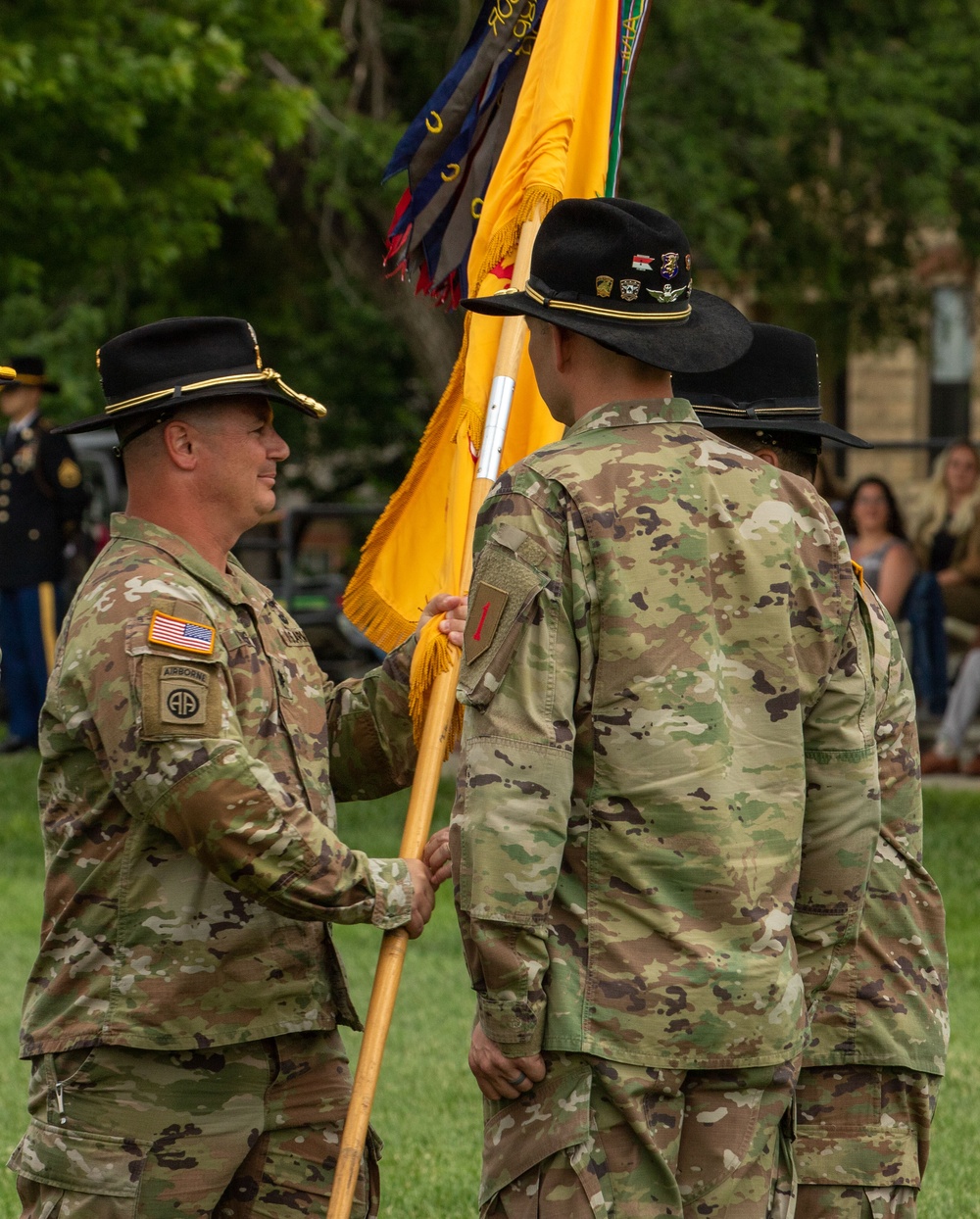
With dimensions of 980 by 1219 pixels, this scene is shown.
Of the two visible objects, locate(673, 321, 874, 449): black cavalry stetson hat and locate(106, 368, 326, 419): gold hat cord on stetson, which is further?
locate(673, 321, 874, 449): black cavalry stetson hat

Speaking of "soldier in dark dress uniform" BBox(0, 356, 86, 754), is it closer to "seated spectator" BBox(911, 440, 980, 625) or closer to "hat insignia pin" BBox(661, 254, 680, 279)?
"seated spectator" BBox(911, 440, 980, 625)

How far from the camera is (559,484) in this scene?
294 cm

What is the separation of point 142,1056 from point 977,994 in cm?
499

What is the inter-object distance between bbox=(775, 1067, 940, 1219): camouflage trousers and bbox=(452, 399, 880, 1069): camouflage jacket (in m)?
0.57

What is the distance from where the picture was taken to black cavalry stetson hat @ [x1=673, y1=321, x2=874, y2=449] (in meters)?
3.67

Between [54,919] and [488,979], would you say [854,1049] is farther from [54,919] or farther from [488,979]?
[54,919]

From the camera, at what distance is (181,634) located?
3258 mm

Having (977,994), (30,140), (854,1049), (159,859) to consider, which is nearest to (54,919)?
(159,859)

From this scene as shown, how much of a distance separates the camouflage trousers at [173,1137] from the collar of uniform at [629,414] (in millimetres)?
1382

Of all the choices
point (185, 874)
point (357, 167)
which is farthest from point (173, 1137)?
point (357, 167)

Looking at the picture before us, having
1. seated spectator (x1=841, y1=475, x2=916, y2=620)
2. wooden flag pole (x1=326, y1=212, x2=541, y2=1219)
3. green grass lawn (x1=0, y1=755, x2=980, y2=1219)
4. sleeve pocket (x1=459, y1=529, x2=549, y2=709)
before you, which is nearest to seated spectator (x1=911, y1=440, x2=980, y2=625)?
seated spectator (x1=841, y1=475, x2=916, y2=620)

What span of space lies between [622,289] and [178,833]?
50.7 inches

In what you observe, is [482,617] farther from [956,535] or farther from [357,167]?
[357,167]

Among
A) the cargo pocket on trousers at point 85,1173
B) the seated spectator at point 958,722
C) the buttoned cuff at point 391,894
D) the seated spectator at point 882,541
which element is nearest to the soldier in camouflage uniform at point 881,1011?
the buttoned cuff at point 391,894
